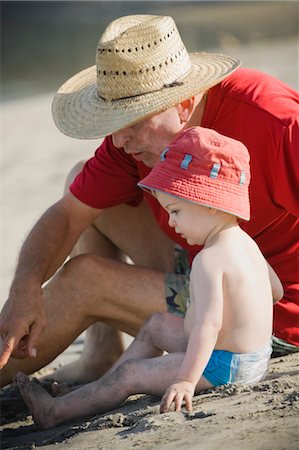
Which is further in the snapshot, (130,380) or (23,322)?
(23,322)

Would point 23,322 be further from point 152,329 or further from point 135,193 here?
point 135,193

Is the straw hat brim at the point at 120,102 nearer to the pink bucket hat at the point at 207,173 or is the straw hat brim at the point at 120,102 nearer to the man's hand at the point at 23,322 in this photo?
the pink bucket hat at the point at 207,173

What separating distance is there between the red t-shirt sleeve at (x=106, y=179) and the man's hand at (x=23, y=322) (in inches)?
18.2

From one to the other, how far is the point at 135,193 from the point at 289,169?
2.77 feet

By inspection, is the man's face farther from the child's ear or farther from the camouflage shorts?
the camouflage shorts

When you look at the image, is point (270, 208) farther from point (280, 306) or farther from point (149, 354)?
point (149, 354)

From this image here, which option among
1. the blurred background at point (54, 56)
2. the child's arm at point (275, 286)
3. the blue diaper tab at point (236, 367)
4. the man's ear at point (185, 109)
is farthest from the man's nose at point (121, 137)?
the blurred background at point (54, 56)

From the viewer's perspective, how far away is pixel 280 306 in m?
3.96

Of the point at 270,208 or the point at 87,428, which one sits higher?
the point at 270,208

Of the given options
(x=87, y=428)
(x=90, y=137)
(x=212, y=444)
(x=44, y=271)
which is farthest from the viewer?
(x=44, y=271)

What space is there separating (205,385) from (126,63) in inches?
47.2

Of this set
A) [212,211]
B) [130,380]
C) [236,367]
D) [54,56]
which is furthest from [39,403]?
[54,56]

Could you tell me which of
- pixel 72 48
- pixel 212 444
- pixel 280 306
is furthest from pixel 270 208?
pixel 72 48

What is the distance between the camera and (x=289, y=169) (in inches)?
151
